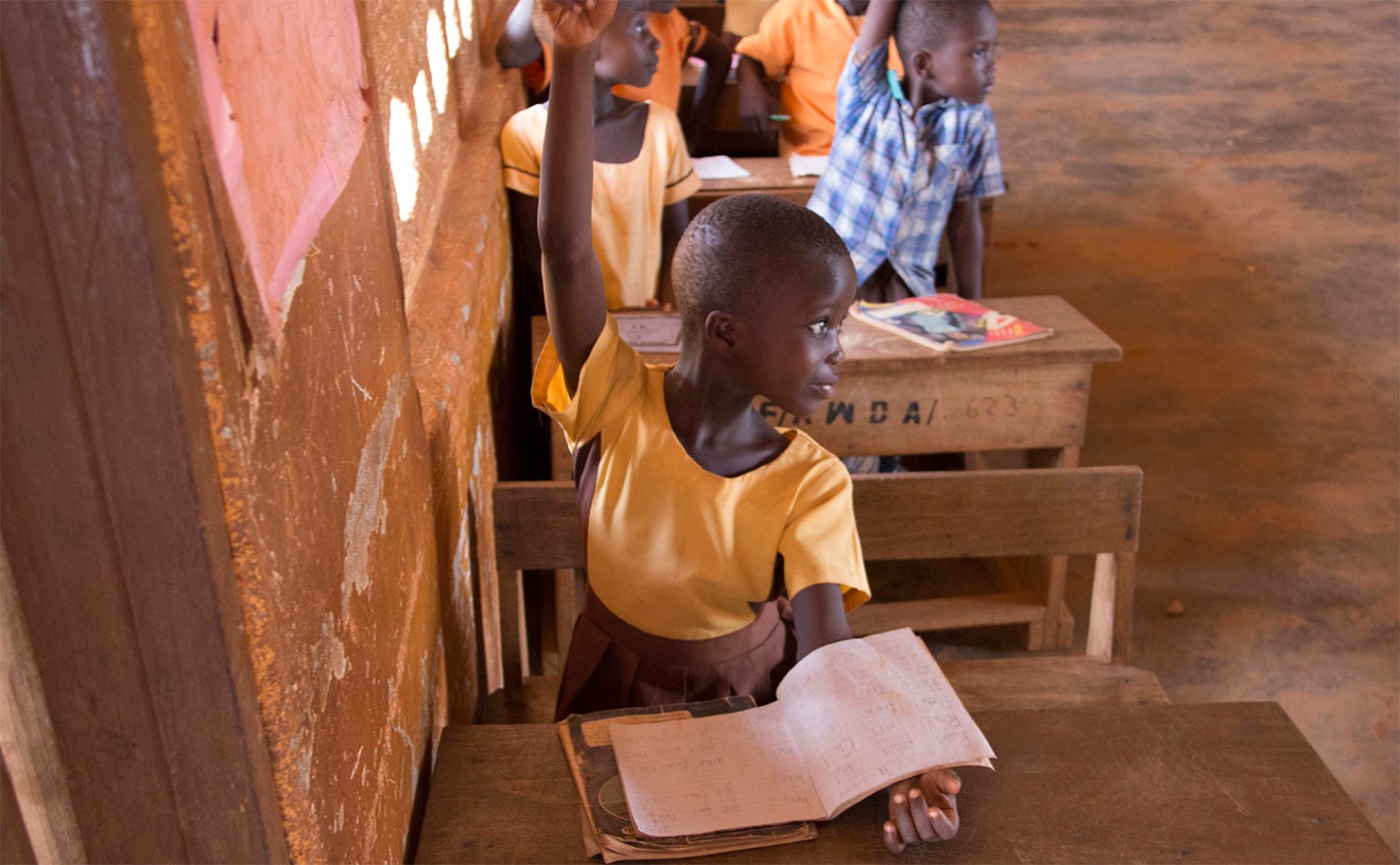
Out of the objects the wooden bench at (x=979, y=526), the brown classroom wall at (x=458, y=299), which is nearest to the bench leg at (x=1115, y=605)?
the wooden bench at (x=979, y=526)

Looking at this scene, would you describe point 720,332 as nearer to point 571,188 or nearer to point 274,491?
point 571,188

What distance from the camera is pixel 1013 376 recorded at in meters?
3.01

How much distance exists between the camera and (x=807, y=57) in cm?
448

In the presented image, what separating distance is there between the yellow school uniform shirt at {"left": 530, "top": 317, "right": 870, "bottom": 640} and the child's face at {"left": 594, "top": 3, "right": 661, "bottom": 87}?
1.54 meters

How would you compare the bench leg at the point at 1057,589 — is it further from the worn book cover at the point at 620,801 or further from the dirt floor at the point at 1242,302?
the worn book cover at the point at 620,801

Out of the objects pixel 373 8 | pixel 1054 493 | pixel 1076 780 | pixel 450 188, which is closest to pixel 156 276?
pixel 1076 780

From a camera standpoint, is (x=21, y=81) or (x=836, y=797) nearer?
(x=21, y=81)

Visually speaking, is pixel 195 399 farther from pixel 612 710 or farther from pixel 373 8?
pixel 373 8

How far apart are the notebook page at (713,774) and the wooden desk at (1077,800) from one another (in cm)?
4

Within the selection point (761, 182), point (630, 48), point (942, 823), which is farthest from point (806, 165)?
point (942, 823)

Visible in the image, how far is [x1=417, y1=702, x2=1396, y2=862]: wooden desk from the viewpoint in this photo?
Result: 1325mm

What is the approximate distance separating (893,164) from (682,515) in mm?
1843

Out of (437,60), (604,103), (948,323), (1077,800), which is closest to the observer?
(1077,800)

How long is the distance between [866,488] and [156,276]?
1670mm
